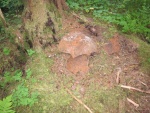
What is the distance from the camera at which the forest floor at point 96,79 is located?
3266 mm

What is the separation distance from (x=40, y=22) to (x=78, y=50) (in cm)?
95

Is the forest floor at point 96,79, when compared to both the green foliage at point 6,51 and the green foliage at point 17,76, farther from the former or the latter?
the green foliage at point 6,51

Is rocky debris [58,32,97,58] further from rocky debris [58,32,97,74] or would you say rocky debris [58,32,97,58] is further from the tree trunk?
the tree trunk

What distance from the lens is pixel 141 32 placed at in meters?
4.51

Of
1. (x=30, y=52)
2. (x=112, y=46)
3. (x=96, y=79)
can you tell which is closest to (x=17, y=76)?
(x=30, y=52)

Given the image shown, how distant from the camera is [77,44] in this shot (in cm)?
372

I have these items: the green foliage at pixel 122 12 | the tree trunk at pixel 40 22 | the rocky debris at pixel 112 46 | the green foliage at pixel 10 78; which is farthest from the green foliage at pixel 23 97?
the green foliage at pixel 122 12

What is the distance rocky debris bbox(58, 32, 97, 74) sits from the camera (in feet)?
12.1

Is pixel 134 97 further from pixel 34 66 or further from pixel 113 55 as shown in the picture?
pixel 34 66

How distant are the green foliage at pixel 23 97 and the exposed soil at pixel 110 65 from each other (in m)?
0.65

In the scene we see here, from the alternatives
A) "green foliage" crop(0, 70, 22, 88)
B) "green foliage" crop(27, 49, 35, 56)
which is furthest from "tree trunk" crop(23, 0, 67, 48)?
"green foliage" crop(0, 70, 22, 88)

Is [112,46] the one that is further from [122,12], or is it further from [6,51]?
[6,51]

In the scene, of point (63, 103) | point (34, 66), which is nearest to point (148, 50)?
point (63, 103)

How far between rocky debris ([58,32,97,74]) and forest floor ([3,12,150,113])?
0.33 ft
